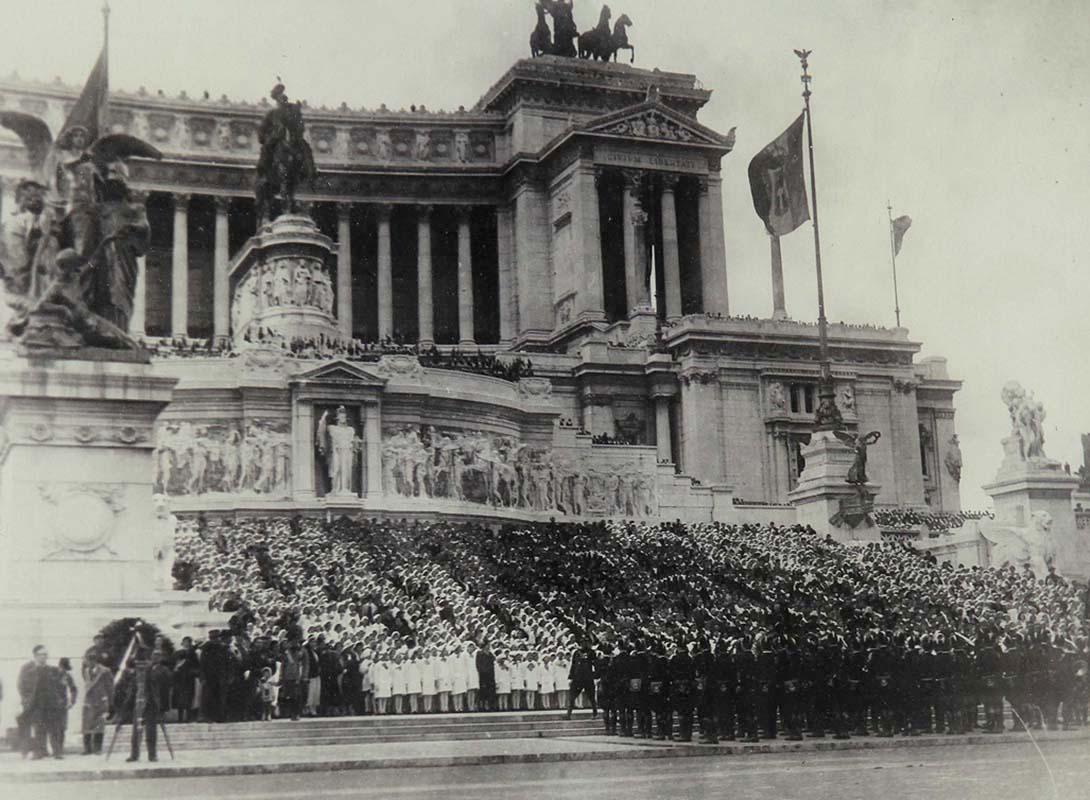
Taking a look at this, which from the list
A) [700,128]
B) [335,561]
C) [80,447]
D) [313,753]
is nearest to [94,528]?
[80,447]

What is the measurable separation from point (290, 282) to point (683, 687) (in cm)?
3170

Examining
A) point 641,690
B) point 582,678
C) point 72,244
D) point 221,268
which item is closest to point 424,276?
point 221,268

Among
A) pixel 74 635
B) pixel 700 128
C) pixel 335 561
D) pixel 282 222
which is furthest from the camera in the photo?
pixel 700 128

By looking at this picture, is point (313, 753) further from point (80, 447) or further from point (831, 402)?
point (831, 402)

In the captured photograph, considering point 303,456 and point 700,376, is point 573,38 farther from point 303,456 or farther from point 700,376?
point 303,456

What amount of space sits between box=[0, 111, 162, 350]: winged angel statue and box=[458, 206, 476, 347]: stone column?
62009 millimetres

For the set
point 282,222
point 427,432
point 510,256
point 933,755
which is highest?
point 510,256

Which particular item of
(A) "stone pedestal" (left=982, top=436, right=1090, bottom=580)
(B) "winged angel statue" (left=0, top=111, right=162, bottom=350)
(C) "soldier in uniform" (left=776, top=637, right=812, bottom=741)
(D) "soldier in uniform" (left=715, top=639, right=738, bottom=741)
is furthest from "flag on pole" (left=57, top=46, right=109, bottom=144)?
(A) "stone pedestal" (left=982, top=436, right=1090, bottom=580)

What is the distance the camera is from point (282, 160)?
5403 centimetres

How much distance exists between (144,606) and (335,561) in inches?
702

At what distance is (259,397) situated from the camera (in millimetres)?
43344

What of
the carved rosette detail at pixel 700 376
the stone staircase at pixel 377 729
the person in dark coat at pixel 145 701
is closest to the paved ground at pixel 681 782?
the person in dark coat at pixel 145 701

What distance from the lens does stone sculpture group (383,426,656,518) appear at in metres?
44.5

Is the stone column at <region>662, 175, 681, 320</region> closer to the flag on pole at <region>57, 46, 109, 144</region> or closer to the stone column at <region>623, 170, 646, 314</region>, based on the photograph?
the stone column at <region>623, 170, 646, 314</region>
